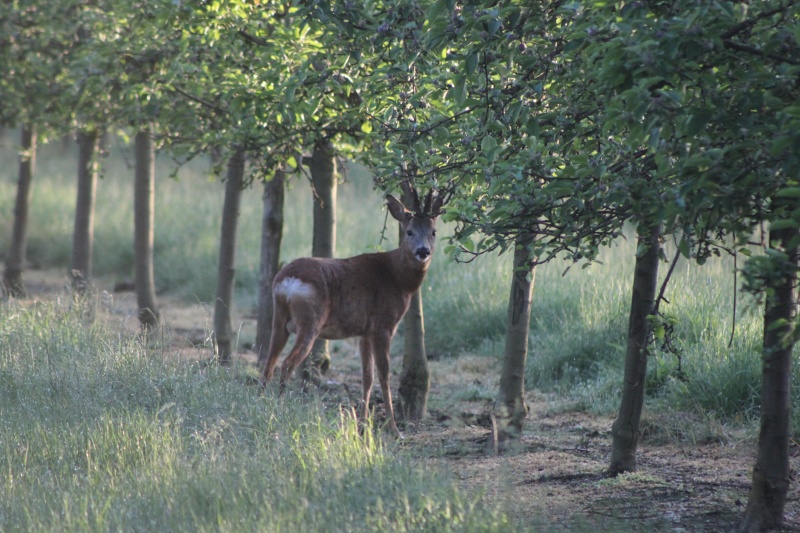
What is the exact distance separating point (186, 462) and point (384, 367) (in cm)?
337

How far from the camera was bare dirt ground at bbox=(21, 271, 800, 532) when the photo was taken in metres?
5.51

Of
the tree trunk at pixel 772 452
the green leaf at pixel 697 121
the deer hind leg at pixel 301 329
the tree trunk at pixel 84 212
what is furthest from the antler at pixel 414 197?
the tree trunk at pixel 84 212

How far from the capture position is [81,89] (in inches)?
419

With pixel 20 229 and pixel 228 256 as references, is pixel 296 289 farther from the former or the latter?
pixel 20 229

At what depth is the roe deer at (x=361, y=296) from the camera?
26.7ft

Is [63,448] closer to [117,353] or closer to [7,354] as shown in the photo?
[117,353]

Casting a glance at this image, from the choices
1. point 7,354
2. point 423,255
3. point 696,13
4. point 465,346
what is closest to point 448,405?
point 423,255

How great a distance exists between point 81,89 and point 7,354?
12.1ft

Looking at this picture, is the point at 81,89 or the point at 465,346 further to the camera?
the point at 465,346

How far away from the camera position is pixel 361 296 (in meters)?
8.55

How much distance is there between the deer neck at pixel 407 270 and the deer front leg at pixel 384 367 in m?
0.52

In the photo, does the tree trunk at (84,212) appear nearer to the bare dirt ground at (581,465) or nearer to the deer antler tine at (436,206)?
the bare dirt ground at (581,465)

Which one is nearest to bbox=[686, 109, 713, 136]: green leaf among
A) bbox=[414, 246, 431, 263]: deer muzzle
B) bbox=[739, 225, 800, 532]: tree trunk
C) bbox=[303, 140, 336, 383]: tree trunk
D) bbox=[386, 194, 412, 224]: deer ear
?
bbox=[739, 225, 800, 532]: tree trunk

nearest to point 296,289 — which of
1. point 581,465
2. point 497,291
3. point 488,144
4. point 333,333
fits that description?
point 333,333
